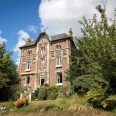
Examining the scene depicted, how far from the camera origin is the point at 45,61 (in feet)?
89.1

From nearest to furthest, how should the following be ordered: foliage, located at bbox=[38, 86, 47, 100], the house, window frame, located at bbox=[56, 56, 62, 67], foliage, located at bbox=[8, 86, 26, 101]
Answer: foliage, located at bbox=[38, 86, 47, 100], foliage, located at bbox=[8, 86, 26, 101], the house, window frame, located at bbox=[56, 56, 62, 67]

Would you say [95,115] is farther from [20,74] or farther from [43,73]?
[20,74]

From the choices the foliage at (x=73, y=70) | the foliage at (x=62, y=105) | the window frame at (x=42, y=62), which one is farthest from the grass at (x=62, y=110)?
the window frame at (x=42, y=62)

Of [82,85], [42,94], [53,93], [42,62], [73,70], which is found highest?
[42,62]

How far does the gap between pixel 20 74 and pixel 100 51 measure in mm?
22112

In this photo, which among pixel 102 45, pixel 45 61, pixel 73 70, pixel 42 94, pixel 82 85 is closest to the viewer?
pixel 102 45

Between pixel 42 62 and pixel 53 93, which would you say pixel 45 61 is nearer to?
pixel 42 62

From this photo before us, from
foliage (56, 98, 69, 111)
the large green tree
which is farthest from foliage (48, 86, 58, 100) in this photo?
the large green tree

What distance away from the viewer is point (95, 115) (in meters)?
9.70

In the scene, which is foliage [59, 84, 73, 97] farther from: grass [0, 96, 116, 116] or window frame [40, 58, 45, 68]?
grass [0, 96, 116, 116]

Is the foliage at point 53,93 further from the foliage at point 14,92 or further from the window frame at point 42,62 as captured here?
the window frame at point 42,62

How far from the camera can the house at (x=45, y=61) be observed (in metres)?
25.6

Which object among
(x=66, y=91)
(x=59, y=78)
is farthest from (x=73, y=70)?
(x=59, y=78)

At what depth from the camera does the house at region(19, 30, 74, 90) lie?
2559 cm
